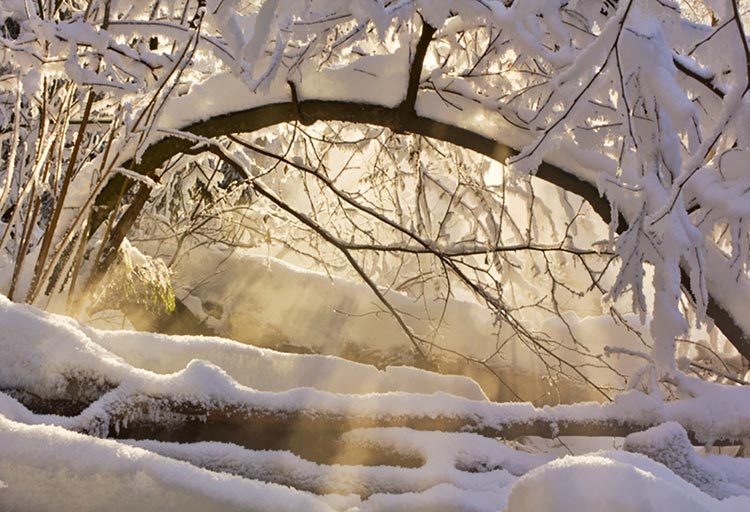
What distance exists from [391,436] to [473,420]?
0.76 ft

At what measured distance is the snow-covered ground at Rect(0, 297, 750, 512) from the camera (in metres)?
1.00

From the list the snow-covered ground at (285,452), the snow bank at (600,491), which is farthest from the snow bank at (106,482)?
the snow bank at (600,491)

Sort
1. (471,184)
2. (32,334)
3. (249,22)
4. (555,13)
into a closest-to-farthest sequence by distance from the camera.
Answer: (32,334) < (555,13) < (249,22) < (471,184)

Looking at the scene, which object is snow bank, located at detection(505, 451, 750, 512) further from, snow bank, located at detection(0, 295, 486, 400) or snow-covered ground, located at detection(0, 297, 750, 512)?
snow bank, located at detection(0, 295, 486, 400)

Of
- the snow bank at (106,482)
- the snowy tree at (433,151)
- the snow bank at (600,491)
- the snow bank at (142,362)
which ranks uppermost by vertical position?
the snowy tree at (433,151)

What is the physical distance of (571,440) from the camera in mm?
3283

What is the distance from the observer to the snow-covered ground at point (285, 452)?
3.28 ft

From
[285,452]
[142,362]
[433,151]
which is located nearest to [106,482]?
[285,452]

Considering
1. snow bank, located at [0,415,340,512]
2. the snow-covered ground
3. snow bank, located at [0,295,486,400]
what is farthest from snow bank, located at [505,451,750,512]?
snow bank, located at [0,295,486,400]

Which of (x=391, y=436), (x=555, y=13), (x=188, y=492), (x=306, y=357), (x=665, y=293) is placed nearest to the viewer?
(x=188, y=492)

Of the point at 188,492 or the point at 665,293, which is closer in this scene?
the point at 188,492

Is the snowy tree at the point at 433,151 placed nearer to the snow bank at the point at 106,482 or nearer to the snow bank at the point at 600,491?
the snow bank at the point at 106,482

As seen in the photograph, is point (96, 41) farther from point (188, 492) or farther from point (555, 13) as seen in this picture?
point (188, 492)

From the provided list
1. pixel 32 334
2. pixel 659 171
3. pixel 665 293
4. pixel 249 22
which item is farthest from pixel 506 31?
pixel 32 334
